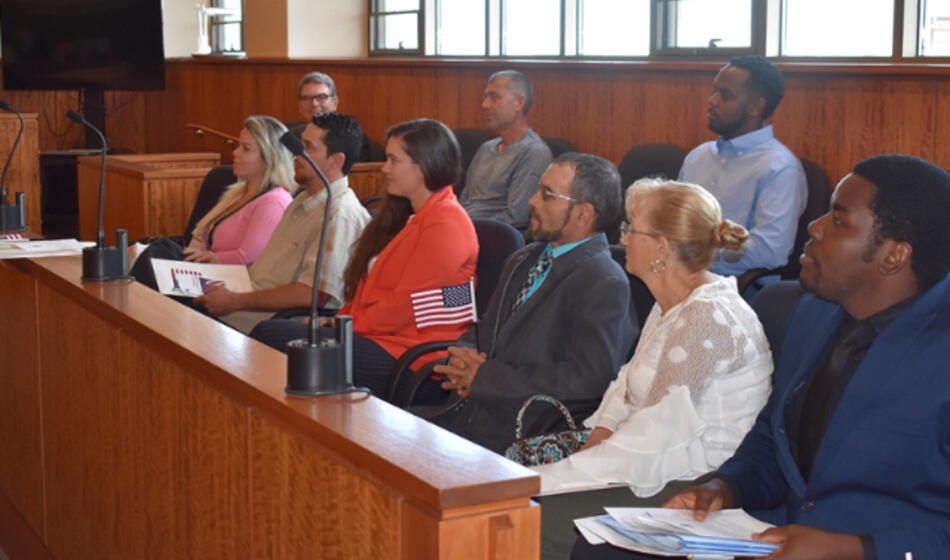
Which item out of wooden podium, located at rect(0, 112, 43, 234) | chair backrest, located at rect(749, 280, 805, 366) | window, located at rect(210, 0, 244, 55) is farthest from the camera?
window, located at rect(210, 0, 244, 55)

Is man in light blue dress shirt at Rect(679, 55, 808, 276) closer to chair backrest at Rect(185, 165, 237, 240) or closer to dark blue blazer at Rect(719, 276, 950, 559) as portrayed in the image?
dark blue blazer at Rect(719, 276, 950, 559)

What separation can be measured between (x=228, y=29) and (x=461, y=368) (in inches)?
308

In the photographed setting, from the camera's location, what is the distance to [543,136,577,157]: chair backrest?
5.51m

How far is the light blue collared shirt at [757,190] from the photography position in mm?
3936

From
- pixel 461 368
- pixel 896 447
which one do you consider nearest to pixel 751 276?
pixel 461 368

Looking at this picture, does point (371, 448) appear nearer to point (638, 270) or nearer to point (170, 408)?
point (170, 408)

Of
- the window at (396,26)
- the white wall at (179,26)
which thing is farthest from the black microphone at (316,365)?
the white wall at (179,26)

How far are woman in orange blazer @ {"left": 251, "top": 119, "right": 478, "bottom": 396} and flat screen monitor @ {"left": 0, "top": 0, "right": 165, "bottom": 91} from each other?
6.05m

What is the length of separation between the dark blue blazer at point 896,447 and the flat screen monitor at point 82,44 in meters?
8.21

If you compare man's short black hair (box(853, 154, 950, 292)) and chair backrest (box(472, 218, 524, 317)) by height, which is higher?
man's short black hair (box(853, 154, 950, 292))

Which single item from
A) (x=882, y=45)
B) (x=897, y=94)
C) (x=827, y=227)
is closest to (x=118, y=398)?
(x=827, y=227)

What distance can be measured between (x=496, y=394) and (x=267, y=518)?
1.06 metres

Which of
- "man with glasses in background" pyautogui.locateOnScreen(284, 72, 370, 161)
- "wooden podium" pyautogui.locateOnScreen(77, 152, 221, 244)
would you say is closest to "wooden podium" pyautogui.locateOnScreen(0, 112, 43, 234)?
"wooden podium" pyautogui.locateOnScreen(77, 152, 221, 244)

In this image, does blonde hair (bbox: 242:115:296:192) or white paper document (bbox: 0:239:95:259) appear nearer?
white paper document (bbox: 0:239:95:259)
